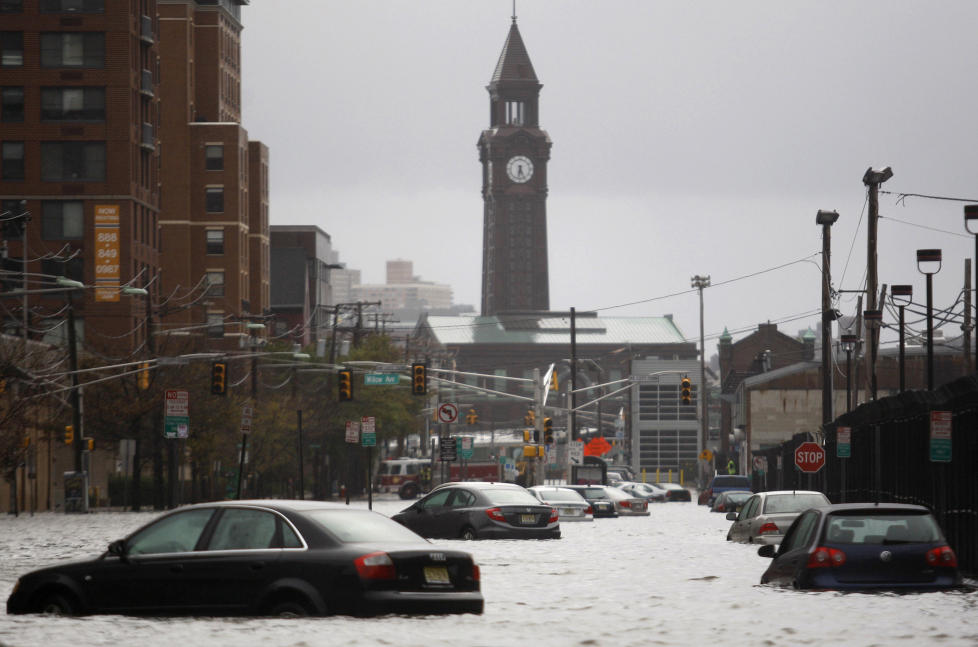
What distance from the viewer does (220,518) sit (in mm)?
15414

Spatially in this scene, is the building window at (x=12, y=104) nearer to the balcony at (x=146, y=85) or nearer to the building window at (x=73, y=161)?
the building window at (x=73, y=161)

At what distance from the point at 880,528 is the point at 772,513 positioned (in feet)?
50.1

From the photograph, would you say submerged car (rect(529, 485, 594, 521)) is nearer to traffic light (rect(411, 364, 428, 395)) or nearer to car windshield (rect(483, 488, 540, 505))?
traffic light (rect(411, 364, 428, 395))

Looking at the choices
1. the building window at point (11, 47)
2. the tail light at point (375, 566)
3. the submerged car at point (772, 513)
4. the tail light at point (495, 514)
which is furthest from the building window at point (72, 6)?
the tail light at point (375, 566)

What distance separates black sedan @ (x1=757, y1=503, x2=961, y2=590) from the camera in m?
18.1

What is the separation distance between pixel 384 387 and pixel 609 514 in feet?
131

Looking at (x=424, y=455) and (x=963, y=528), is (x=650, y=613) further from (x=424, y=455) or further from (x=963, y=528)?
(x=424, y=455)

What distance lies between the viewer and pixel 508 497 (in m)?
37.1

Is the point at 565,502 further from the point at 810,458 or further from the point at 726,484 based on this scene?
the point at 726,484

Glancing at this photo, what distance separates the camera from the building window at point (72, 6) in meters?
88.9

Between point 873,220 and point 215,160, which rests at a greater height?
point 215,160

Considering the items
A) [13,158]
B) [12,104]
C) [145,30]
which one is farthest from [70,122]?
[145,30]

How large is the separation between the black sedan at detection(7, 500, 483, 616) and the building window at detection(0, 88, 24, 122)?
7754 cm

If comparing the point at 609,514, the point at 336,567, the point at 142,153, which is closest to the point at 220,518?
the point at 336,567
